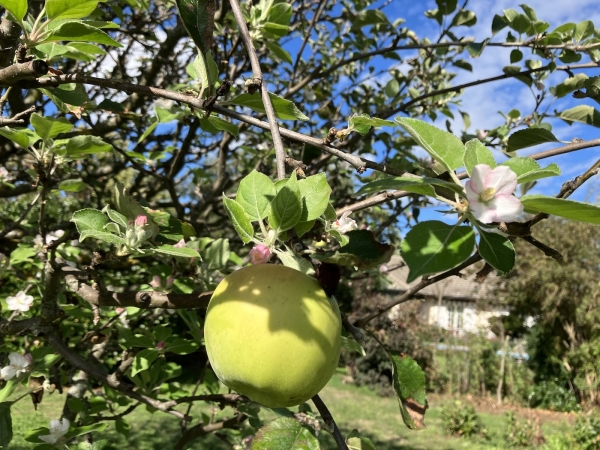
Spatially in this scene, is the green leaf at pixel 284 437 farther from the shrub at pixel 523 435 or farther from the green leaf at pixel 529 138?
the shrub at pixel 523 435

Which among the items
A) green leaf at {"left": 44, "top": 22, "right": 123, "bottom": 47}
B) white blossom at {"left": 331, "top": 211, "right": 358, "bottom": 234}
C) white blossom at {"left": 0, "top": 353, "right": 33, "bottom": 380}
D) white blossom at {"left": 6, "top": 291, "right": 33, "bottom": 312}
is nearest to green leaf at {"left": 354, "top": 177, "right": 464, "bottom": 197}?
white blossom at {"left": 331, "top": 211, "right": 358, "bottom": 234}

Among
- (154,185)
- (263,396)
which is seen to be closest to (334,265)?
(263,396)

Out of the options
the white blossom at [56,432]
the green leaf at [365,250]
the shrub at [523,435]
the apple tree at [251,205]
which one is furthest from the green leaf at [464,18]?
the shrub at [523,435]

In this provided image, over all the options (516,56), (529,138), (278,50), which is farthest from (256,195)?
(516,56)

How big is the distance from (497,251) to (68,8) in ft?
3.29

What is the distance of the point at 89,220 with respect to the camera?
999mm

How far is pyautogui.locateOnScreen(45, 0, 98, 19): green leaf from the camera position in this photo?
1.00 m

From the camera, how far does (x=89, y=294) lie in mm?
1217

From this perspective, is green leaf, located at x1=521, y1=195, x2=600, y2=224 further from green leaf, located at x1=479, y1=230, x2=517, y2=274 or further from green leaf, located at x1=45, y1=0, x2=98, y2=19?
green leaf, located at x1=45, y1=0, x2=98, y2=19

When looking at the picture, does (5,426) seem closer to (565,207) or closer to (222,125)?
(222,125)

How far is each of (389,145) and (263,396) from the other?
275 centimetres

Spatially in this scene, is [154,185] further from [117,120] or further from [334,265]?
[334,265]

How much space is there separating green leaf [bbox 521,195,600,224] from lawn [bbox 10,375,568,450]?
4.44 m

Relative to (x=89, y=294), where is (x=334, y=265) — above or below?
above
